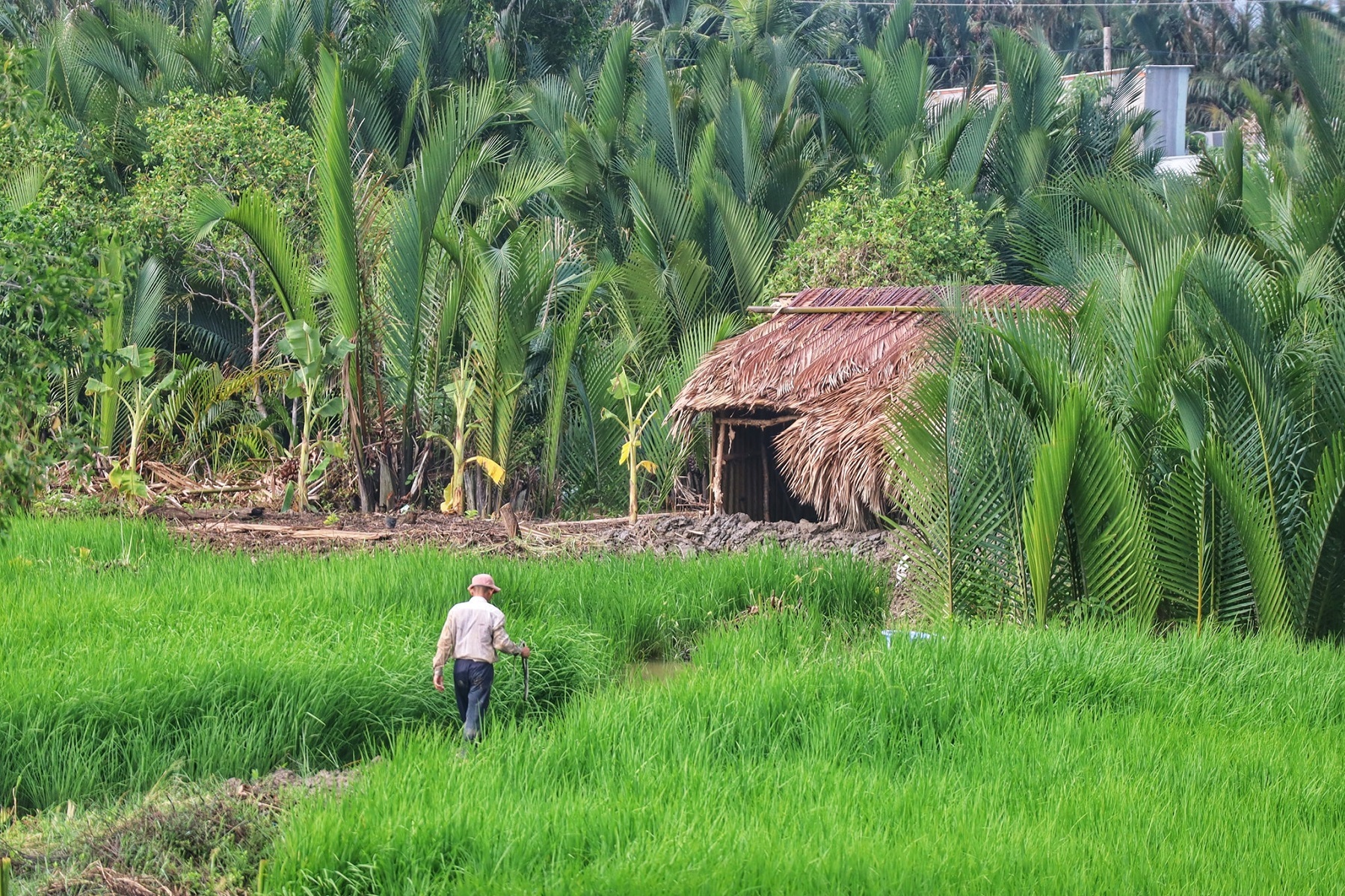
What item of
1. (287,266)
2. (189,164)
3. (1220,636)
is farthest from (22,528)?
(1220,636)

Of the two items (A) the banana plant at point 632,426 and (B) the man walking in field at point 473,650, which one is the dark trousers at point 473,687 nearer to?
(B) the man walking in field at point 473,650

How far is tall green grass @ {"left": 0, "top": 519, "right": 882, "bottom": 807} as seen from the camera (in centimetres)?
593

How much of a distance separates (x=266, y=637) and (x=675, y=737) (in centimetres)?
255

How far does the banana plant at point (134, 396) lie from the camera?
10742 mm

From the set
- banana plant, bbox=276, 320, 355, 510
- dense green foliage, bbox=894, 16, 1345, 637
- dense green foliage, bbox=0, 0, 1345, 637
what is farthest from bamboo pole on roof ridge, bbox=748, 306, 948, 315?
banana plant, bbox=276, 320, 355, 510

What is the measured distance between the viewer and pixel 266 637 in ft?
23.6

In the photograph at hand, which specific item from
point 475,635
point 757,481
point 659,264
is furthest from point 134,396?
point 475,635

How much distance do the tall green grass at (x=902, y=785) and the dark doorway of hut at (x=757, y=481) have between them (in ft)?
21.0

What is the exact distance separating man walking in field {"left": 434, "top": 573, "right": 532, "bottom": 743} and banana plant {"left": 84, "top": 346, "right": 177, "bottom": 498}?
524 centimetres

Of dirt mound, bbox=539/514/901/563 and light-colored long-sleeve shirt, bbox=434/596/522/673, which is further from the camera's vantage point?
dirt mound, bbox=539/514/901/563

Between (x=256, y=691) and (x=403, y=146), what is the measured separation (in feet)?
41.6

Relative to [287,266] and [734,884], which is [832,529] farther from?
[734,884]

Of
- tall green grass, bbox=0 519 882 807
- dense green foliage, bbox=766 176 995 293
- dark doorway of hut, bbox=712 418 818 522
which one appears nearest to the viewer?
tall green grass, bbox=0 519 882 807

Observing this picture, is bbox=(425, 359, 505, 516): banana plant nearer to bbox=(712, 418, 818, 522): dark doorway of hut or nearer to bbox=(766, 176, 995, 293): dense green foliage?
bbox=(712, 418, 818, 522): dark doorway of hut
